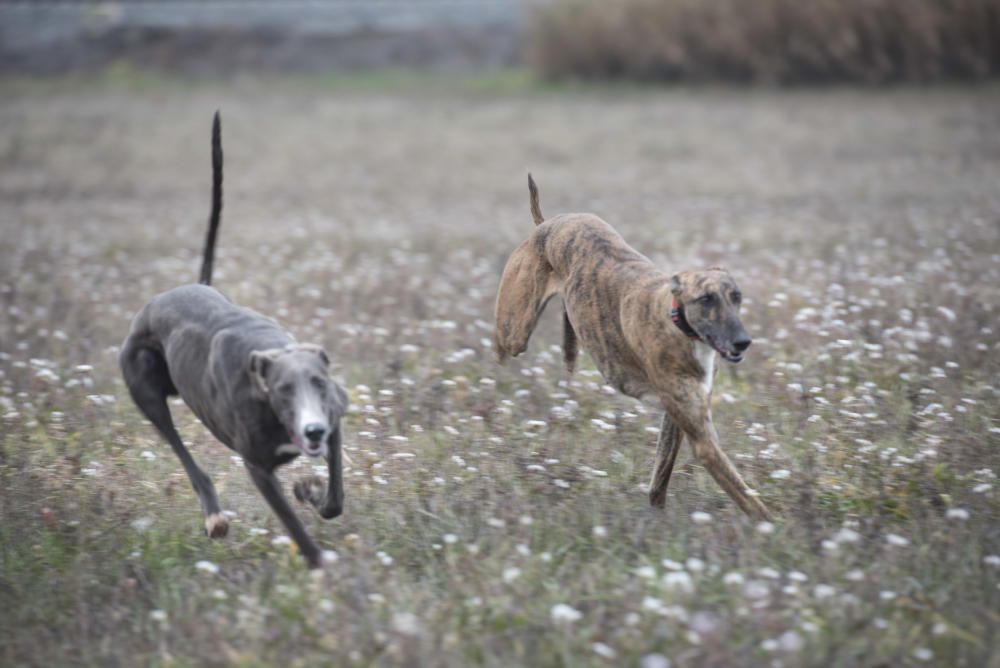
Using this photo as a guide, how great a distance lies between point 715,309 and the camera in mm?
4004

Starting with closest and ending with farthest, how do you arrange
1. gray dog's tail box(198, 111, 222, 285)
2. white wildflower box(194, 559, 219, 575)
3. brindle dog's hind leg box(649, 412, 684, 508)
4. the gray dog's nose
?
the gray dog's nose, white wildflower box(194, 559, 219, 575), brindle dog's hind leg box(649, 412, 684, 508), gray dog's tail box(198, 111, 222, 285)

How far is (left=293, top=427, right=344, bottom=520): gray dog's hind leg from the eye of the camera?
4035 mm

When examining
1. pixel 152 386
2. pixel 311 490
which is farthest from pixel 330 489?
pixel 152 386

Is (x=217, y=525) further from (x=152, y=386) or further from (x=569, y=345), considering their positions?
(x=569, y=345)

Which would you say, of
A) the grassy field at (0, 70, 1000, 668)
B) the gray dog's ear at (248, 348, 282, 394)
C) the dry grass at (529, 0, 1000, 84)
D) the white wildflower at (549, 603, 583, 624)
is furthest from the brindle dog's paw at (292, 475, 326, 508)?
the dry grass at (529, 0, 1000, 84)

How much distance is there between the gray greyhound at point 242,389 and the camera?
363 cm

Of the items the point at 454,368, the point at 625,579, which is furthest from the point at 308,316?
the point at 625,579

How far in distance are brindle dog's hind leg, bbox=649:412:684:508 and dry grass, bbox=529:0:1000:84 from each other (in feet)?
53.3

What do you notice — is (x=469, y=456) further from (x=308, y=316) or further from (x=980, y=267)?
(x=980, y=267)

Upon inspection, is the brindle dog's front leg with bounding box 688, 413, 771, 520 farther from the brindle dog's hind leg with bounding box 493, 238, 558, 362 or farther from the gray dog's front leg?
the gray dog's front leg

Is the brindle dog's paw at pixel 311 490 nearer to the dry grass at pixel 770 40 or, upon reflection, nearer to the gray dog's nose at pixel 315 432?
the gray dog's nose at pixel 315 432

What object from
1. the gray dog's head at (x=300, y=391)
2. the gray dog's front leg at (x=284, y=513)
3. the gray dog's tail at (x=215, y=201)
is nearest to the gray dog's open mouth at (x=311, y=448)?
the gray dog's head at (x=300, y=391)

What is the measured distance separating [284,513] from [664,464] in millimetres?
1623

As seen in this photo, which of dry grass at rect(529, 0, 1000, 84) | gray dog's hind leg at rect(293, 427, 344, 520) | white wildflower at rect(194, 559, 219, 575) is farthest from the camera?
dry grass at rect(529, 0, 1000, 84)
